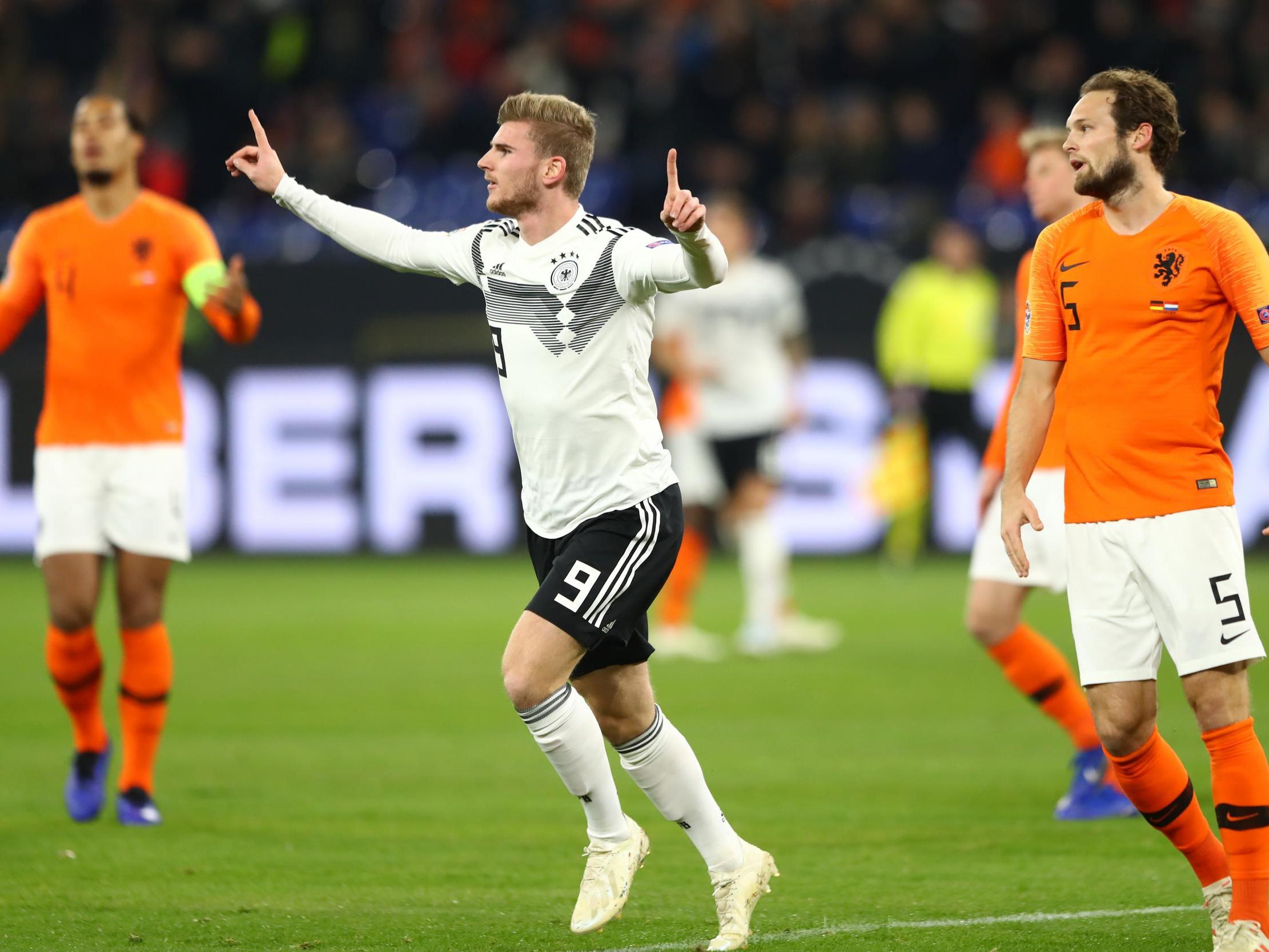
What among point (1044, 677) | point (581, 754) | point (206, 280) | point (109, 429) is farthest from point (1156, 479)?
point (109, 429)

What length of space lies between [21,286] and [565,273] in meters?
2.75

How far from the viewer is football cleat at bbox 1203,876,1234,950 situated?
4.61 metres

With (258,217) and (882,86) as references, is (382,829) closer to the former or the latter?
(258,217)

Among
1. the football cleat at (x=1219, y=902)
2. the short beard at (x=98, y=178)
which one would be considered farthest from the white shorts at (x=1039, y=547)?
the short beard at (x=98, y=178)

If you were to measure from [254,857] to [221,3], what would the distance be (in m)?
14.9

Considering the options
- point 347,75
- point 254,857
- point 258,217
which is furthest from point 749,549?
point 347,75

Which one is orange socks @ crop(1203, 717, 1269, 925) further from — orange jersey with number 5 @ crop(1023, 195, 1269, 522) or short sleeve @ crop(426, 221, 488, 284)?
short sleeve @ crop(426, 221, 488, 284)

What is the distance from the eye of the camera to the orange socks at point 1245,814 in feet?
15.0

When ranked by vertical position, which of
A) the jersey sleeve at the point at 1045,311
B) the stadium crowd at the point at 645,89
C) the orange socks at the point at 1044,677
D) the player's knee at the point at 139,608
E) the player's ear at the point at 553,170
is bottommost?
the orange socks at the point at 1044,677

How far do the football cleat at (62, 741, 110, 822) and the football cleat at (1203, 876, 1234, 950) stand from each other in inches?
153

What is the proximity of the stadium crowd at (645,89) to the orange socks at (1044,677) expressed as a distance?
31.3 ft

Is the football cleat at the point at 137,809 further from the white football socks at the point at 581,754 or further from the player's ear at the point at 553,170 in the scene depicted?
the player's ear at the point at 553,170

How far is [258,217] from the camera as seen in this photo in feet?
55.7

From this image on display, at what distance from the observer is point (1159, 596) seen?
4.62m
